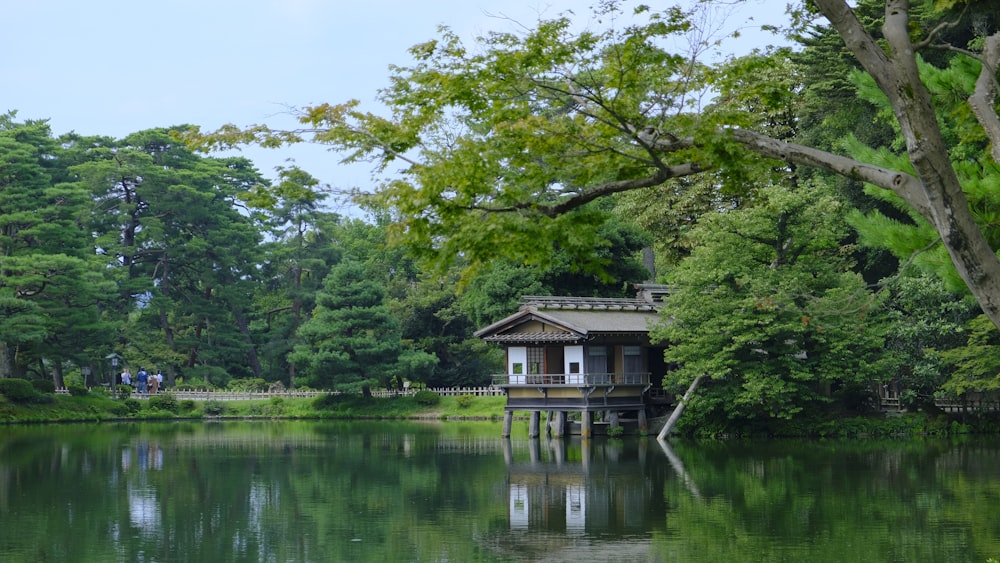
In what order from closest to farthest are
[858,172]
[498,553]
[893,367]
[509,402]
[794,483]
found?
[858,172] → [498,553] → [794,483] → [893,367] → [509,402]

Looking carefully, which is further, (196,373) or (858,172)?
(196,373)

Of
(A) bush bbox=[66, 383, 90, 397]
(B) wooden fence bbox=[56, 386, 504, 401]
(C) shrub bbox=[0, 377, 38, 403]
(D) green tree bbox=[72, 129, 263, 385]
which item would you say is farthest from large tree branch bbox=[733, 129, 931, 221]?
(D) green tree bbox=[72, 129, 263, 385]

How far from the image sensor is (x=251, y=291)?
57531 millimetres

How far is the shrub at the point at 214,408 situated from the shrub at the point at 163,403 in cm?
127

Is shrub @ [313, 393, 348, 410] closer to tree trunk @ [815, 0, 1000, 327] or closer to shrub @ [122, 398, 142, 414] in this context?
shrub @ [122, 398, 142, 414]

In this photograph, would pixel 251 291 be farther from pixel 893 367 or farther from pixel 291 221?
pixel 893 367

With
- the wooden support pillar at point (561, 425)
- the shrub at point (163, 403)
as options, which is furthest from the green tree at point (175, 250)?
the wooden support pillar at point (561, 425)

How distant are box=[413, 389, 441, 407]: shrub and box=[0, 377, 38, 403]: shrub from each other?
50.6 ft

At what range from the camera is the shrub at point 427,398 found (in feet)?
155

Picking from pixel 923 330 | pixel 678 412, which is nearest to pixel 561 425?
pixel 678 412

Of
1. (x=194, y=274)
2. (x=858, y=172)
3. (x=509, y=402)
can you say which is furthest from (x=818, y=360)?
(x=194, y=274)

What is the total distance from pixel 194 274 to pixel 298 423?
626 inches

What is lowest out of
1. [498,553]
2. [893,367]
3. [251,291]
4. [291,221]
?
[498,553]

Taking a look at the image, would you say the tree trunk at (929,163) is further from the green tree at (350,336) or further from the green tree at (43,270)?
the green tree at (43,270)
